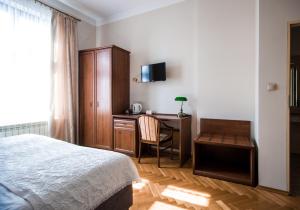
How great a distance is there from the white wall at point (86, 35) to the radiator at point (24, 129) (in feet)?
6.20

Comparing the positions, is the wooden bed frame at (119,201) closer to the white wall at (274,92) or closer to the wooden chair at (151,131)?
the wooden chair at (151,131)

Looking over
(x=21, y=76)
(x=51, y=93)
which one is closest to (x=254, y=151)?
(x=51, y=93)

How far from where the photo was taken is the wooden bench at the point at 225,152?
2330mm

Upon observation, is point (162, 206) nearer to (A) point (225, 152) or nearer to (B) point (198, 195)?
(B) point (198, 195)

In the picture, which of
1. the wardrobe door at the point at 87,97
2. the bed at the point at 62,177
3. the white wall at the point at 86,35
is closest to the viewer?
the bed at the point at 62,177

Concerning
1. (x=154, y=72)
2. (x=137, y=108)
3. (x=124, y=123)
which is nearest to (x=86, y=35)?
(x=154, y=72)

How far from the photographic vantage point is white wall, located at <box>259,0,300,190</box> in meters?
2.00

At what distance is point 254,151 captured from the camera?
87.0 inches

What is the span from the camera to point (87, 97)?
148 inches

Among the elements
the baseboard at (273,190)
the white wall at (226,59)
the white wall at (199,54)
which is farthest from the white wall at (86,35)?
the baseboard at (273,190)

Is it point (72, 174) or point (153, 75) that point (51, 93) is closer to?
point (153, 75)

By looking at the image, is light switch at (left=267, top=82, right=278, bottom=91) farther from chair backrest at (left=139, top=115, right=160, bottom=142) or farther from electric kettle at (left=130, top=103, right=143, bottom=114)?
electric kettle at (left=130, top=103, right=143, bottom=114)

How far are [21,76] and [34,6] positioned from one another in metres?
1.25

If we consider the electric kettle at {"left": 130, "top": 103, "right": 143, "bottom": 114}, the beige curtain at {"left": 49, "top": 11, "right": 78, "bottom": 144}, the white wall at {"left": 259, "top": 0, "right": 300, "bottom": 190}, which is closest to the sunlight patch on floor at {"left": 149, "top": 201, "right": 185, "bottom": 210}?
the white wall at {"left": 259, "top": 0, "right": 300, "bottom": 190}
